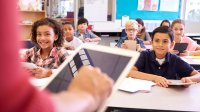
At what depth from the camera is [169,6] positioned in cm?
668

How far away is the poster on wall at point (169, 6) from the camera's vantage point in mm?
6648

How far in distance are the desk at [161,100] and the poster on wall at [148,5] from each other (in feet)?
15.7

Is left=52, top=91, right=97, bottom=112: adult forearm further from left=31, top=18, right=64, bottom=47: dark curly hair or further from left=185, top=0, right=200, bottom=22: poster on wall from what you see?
left=185, top=0, right=200, bottom=22: poster on wall

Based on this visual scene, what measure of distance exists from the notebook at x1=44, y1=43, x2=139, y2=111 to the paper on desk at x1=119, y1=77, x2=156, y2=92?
93 centimetres

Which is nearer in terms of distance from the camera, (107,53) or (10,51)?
(10,51)

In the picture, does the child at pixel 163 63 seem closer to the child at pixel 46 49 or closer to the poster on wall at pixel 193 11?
the child at pixel 46 49

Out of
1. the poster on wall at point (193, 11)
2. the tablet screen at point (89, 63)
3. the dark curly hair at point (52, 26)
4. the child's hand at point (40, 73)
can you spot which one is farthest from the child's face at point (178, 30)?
the tablet screen at point (89, 63)

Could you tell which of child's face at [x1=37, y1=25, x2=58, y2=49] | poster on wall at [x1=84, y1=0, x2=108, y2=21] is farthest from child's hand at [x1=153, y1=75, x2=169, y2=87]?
poster on wall at [x1=84, y1=0, x2=108, y2=21]

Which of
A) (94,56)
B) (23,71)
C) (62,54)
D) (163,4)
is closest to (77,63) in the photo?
(94,56)

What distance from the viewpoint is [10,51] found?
0.34 metres

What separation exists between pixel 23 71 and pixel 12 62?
3cm

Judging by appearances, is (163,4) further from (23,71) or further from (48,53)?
(23,71)

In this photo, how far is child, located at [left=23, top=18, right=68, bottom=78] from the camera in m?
2.43

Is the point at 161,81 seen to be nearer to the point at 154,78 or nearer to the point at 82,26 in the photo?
the point at 154,78
